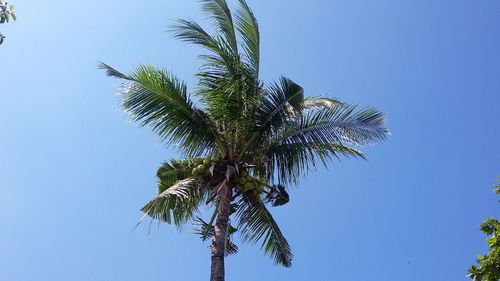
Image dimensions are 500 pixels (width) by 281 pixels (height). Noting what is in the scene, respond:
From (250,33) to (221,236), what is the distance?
382cm

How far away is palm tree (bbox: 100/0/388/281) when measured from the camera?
11.8 meters

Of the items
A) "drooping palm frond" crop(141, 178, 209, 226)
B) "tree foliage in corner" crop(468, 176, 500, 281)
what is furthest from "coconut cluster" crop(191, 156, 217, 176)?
"tree foliage in corner" crop(468, 176, 500, 281)

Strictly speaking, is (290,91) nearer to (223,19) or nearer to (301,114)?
(301,114)

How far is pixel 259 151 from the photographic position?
11828 millimetres

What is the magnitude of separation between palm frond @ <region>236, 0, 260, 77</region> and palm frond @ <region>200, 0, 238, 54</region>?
0.69 ft

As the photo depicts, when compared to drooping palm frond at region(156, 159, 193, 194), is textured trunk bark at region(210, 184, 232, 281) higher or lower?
lower

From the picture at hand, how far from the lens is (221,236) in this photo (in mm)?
10781

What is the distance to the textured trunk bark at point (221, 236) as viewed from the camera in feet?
33.8

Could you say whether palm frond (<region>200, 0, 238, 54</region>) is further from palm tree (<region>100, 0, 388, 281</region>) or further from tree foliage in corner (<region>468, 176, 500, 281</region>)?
tree foliage in corner (<region>468, 176, 500, 281</region>)

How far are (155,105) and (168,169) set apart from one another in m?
1.22

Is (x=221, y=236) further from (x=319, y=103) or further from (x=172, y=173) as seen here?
(x=319, y=103)

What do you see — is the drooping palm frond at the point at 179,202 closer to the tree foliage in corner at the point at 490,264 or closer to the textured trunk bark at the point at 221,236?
the textured trunk bark at the point at 221,236

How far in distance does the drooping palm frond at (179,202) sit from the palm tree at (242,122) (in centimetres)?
4

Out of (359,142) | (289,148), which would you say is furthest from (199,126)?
(359,142)
